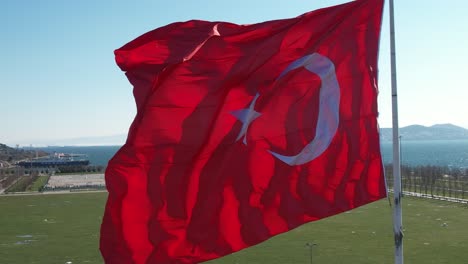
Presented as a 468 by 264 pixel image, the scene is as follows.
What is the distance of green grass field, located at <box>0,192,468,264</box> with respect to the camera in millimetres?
17641

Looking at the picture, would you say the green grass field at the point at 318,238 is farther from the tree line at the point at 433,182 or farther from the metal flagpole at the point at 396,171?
the metal flagpole at the point at 396,171

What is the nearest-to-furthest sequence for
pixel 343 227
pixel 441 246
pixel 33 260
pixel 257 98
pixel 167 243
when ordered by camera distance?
pixel 167 243, pixel 257 98, pixel 33 260, pixel 441 246, pixel 343 227

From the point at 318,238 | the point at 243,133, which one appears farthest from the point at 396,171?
the point at 318,238

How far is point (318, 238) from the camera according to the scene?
Answer: 69.9 feet

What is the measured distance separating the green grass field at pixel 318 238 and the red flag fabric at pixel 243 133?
9.87 meters

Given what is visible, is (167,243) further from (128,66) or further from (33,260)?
(33,260)

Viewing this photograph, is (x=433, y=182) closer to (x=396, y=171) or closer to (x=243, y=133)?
(x=243, y=133)

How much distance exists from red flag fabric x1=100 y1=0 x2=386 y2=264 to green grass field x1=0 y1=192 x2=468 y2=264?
9.87 metres

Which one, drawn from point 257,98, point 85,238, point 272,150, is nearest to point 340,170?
point 272,150

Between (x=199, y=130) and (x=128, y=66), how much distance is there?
3.66 feet

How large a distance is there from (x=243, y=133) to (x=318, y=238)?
14.6 metres

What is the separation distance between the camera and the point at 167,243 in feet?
23.0

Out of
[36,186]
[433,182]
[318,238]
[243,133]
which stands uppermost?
[243,133]

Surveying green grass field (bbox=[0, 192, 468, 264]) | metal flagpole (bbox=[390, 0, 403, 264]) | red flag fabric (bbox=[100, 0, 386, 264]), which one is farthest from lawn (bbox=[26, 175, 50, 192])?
metal flagpole (bbox=[390, 0, 403, 264])
